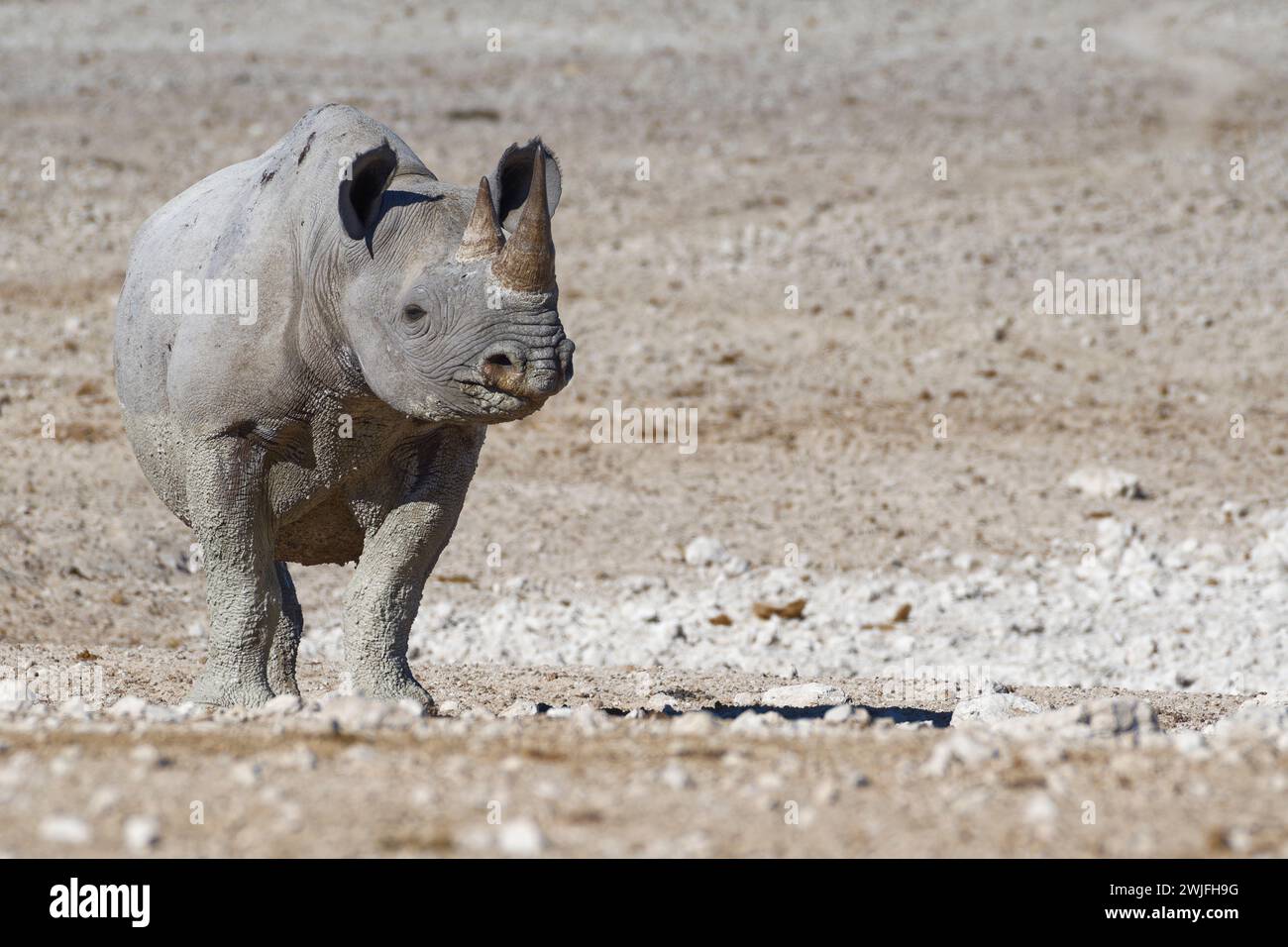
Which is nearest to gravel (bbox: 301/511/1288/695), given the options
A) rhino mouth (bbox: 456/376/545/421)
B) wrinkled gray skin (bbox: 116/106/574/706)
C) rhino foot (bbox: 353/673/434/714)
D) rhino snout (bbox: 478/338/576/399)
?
rhino foot (bbox: 353/673/434/714)

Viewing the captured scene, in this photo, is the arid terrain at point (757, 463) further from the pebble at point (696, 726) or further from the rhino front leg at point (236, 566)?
→ the rhino front leg at point (236, 566)

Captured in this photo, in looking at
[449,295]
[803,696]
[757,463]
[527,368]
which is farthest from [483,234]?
[757,463]

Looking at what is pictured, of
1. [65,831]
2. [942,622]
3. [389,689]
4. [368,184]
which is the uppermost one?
[368,184]

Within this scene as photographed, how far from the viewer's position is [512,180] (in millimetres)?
8102

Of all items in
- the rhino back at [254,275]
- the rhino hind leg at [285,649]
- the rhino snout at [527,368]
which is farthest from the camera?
the rhino hind leg at [285,649]

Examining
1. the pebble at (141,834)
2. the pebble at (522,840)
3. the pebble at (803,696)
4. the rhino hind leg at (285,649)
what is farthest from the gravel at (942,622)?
the pebble at (141,834)

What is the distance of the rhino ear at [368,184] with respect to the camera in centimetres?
750

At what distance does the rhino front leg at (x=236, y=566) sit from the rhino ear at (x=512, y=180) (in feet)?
4.78

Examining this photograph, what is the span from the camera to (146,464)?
890 cm

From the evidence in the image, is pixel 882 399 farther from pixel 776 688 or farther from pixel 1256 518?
pixel 776 688

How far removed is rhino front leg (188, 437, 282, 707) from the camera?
802cm

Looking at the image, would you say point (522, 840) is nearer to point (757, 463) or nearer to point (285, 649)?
point (285, 649)

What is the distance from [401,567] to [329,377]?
105 cm
